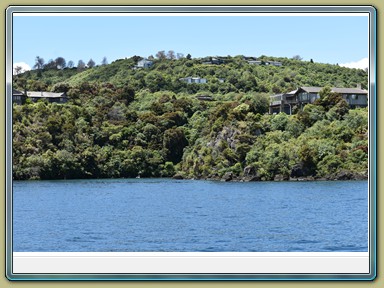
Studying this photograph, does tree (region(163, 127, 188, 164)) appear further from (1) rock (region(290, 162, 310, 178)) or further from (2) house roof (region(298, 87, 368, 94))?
(1) rock (region(290, 162, 310, 178))

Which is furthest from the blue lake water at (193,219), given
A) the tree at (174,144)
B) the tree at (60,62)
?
the tree at (60,62)

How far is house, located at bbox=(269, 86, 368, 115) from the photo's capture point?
29.6 m

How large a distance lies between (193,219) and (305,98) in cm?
1825

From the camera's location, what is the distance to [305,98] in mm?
31406

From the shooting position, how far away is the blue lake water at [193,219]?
33.7 feet

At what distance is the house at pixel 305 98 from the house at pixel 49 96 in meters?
10.5

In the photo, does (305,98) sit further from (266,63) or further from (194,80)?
(194,80)

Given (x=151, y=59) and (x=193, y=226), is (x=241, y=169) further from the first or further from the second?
(x=193, y=226)

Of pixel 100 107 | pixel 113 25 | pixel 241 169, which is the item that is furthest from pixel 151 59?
pixel 113 25

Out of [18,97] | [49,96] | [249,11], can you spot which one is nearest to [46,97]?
[49,96]

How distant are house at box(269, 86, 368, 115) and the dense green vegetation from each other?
0.57m

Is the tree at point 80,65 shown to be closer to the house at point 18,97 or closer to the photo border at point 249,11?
the house at point 18,97

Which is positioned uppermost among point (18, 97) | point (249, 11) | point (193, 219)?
point (18, 97)

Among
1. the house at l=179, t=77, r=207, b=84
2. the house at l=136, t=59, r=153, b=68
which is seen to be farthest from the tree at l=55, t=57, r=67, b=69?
the house at l=179, t=77, r=207, b=84
